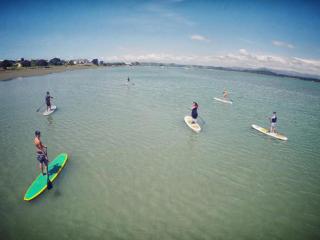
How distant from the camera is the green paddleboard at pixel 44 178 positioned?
9.97 meters

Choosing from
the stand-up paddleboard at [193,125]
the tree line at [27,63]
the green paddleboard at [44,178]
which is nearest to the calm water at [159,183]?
the green paddleboard at [44,178]

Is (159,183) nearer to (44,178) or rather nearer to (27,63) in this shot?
(44,178)

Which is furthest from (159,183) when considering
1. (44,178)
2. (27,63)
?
(27,63)

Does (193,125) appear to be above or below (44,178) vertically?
above

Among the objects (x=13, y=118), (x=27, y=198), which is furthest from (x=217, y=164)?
(x=13, y=118)

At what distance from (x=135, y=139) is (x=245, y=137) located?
10.5 meters

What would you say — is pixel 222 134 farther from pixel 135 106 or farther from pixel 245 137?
pixel 135 106

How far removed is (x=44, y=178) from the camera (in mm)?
11188

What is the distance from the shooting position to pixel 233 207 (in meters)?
10.3

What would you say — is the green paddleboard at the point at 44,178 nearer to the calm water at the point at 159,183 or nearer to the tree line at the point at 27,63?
the calm water at the point at 159,183

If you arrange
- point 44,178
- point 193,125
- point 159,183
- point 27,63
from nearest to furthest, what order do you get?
point 44,178 → point 159,183 → point 193,125 → point 27,63

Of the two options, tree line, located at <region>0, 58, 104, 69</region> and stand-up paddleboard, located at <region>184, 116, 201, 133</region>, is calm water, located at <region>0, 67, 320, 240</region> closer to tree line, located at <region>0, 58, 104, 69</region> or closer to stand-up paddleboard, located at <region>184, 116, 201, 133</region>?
stand-up paddleboard, located at <region>184, 116, 201, 133</region>

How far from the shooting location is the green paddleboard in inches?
392

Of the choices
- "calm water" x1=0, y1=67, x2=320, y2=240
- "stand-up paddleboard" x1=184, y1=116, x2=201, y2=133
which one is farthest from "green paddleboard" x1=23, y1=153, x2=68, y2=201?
"stand-up paddleboard" x1=184, y1=116, x2=201, y2=133
